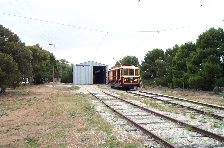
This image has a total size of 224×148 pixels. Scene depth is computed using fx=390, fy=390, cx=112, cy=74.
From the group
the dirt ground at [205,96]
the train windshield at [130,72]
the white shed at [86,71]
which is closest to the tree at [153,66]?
the train windshield at [130,72]

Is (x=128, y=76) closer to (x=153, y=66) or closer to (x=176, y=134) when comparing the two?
(x=153, y=66)

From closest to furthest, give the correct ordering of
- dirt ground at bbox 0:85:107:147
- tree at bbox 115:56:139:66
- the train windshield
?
1. dirt ground at bbox 0:85:107:147
2. the train windshield
3. tree at bbox 115:56:139:66

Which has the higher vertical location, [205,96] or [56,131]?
[205,96]

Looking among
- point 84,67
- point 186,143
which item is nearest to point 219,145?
point 186,143

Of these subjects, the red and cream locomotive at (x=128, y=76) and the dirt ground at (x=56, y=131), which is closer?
the dirt ground at (x=56, y=131)

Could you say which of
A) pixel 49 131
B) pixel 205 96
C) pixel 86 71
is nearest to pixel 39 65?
pixel 86 71

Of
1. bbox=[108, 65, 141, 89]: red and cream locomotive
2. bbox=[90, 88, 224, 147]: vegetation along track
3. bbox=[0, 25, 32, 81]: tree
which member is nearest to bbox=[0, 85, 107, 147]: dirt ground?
bbox=[90, 88, 224, 147]: vegetation along track

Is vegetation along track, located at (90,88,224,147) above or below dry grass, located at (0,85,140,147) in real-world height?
above

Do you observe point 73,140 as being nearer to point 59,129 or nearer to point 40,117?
point 59,129

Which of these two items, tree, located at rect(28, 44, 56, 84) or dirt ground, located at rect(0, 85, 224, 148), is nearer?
dirt ground, located at rect(0, 85, 224, 148)

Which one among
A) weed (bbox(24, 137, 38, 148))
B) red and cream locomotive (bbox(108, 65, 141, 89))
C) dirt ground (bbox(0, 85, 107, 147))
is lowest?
weed (bbox(24, 137, 38, 148))

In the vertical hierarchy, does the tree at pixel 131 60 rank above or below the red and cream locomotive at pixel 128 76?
above

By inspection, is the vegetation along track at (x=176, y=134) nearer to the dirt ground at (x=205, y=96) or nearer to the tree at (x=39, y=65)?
the dirt ground at (x=205, y=96)

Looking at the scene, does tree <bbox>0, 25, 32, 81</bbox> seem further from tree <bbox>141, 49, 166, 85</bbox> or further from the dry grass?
tree <bbox>141, 49, 166, 85</bbox>
